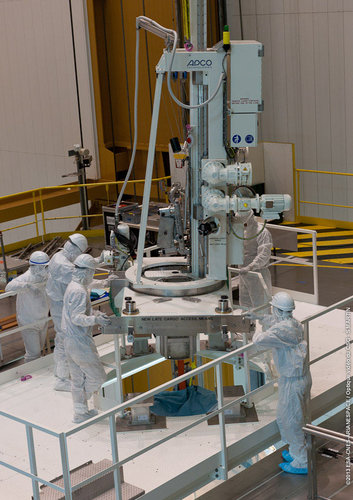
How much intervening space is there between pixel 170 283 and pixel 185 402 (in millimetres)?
1116

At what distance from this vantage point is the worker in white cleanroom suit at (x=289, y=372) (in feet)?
22.1

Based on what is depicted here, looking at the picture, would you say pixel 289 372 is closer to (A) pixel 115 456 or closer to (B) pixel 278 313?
(B) pixel 278 313

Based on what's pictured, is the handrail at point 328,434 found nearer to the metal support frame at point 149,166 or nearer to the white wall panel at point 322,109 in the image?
the metal support frame at point 149,166

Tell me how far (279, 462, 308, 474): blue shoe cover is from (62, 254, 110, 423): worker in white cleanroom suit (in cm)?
179

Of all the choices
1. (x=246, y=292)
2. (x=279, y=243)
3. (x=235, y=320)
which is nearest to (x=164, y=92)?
(x=279, y=243)

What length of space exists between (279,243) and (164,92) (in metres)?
4.74

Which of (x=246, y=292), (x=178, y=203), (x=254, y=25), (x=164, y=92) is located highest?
(x=254, y=25)

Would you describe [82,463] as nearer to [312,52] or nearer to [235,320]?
[235,320]

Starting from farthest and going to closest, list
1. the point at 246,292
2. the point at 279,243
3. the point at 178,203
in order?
the point at 279,243
the point at 246,292
the point at 178,203

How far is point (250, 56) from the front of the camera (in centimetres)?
683

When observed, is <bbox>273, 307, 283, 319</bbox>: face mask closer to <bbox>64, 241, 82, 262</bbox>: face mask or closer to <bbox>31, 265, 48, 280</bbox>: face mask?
<bbox>64, 241, 82, 262</bbox>: face mask

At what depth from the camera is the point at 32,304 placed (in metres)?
8.60

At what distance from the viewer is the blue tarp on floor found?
730cm

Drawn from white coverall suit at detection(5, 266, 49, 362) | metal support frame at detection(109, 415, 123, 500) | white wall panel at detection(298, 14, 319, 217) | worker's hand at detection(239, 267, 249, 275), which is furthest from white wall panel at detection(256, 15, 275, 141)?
metal support frame at detection(109, 415, 123, 500)
